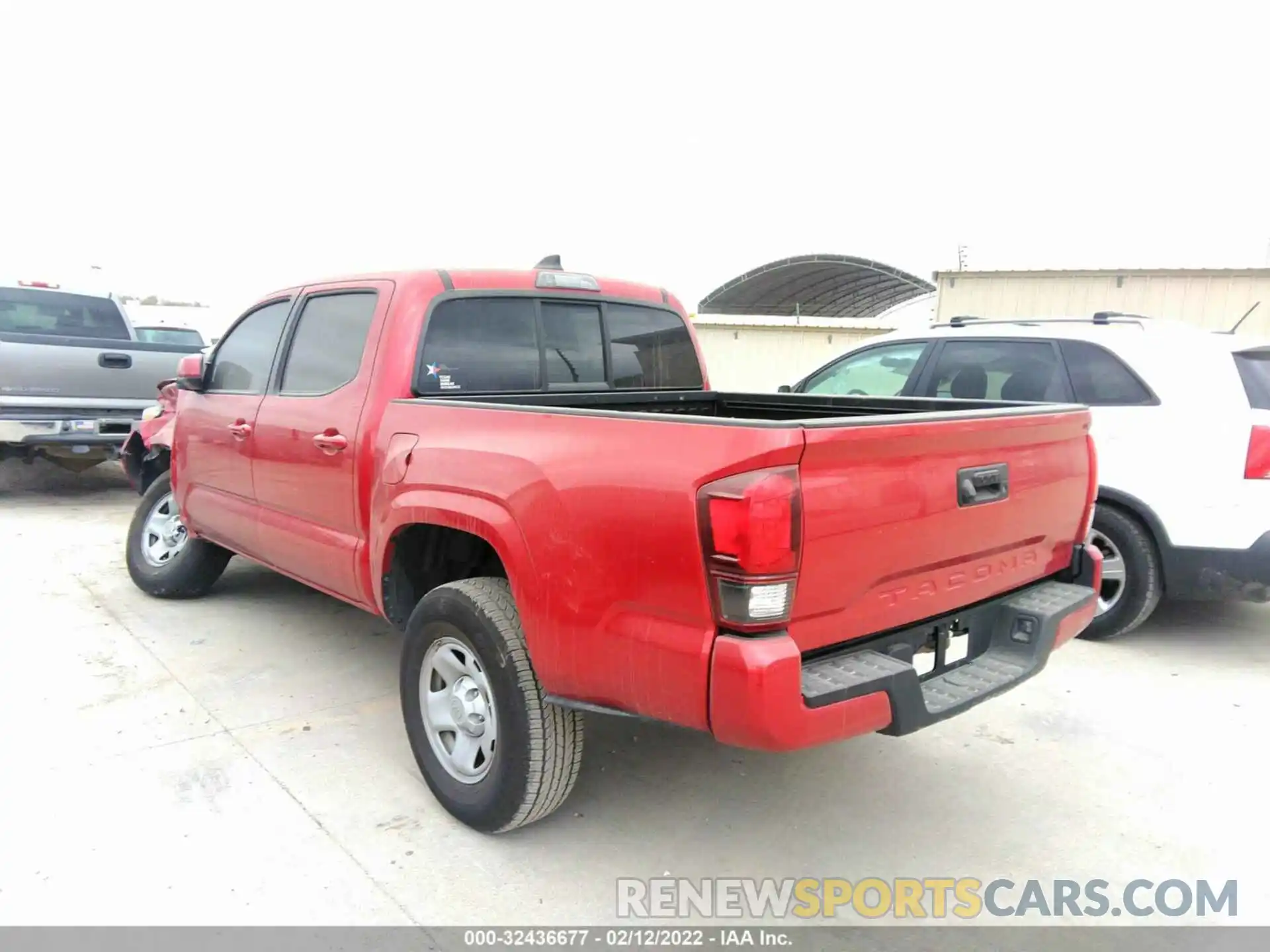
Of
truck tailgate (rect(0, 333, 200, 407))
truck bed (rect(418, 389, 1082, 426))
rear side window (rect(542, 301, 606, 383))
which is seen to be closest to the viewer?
truck bed (rect(418, 389, 1082, 426))

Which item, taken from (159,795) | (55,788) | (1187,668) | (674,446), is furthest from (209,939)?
(1187,668)

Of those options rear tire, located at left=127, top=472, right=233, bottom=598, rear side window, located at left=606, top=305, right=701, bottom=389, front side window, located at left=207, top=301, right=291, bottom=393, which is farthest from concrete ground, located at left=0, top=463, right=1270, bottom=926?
rear side window, located at left=606, top=305, right=701, bottom=389

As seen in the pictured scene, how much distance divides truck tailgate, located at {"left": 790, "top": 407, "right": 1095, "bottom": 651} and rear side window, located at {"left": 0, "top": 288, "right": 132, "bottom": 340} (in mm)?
9126

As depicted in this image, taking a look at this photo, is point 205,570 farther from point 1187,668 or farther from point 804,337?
point 804,337

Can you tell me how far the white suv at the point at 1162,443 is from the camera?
439 centimetres

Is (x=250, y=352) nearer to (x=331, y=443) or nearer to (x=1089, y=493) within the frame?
(x=331, y=443)

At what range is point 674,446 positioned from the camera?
227cm

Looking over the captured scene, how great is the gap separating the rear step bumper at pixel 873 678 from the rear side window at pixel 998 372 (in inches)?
99.4

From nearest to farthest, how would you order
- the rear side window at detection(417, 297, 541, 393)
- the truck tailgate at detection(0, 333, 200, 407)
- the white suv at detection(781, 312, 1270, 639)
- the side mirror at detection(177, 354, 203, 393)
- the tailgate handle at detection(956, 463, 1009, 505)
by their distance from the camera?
the tailgate handle at detection(956, 463, 1009, 505) < the rear side window at detection(417, 297, 541, 393) < the white suv at detection(781, 312, 1270, 639) < the side mirror at detection(177, 354, 203, 393) < the truck tailgate at detection(0, 333, 200, 407)

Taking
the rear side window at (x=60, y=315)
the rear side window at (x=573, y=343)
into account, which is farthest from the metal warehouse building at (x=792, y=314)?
the rear side window at (x=60, y=315)

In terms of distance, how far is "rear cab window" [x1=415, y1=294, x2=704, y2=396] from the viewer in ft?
11.8

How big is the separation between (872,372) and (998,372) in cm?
92

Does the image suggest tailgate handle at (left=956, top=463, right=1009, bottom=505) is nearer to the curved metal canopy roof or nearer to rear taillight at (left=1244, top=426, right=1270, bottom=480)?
rear taillight at (left=1244, top=426, right=1270, bottom=480)

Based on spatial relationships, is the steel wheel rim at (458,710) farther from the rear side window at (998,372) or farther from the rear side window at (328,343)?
the rear side window at (998,372)
